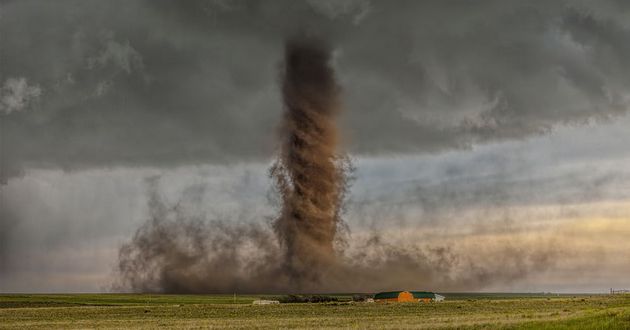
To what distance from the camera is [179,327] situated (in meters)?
61.9

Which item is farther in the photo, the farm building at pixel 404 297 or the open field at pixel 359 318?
the farm building at pixel 404 297

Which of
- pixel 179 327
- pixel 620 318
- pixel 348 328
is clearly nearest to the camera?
pixel 620 318

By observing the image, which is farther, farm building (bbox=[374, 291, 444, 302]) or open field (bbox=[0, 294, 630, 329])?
farm building (bbox=[374, 291, 444, 302])

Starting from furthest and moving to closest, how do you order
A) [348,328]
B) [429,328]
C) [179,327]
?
[179,327], [348,328], [429,328]

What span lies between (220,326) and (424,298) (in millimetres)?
93477

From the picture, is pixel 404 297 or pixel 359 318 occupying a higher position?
pixel 404 297

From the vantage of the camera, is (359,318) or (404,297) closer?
(359,318)

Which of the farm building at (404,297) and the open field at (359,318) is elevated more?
the farm building at (404,297)

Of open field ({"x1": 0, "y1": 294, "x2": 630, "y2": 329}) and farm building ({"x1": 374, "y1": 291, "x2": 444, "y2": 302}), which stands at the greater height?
farm building ({"x1": 374, "y1": 291, "x2": 444, "y2": 302})

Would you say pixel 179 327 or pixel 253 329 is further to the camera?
pixel 179 327

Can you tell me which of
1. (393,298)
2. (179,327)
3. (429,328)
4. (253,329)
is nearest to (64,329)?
(179,327)

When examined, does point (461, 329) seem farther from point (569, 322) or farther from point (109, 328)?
point (109, 328)

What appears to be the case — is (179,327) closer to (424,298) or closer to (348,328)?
(348,328)

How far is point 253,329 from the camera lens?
189ft
